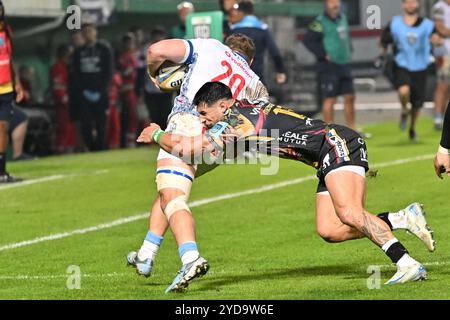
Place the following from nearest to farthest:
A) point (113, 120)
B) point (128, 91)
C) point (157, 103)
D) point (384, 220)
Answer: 1. point (384, 220)
2. point (157, 103)
3. point (113, 120)
4. point (128, 91)

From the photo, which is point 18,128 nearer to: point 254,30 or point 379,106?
point 254,30

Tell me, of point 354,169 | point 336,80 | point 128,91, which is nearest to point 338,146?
point 354,169

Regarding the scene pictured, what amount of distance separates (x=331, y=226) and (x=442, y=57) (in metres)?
14.9

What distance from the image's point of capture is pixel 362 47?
38.8 metres

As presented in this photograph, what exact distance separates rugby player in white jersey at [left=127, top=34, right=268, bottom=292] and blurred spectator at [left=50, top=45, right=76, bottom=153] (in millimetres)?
14559

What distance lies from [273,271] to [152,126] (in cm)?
201

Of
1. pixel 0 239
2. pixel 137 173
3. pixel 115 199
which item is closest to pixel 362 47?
pixel 137 173

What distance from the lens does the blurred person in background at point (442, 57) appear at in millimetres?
25625

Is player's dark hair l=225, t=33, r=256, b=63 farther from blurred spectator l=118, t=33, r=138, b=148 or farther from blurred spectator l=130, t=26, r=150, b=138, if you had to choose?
blurred spectator l=118, t=33, r=138, b=148

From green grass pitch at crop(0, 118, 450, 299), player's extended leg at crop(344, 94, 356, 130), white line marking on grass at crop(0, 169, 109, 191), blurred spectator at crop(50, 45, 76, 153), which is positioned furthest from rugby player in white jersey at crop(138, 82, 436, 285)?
blurred spectator at crop(50, 45, 76, 153)

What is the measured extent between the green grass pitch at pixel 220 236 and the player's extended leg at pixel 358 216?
0.28 m

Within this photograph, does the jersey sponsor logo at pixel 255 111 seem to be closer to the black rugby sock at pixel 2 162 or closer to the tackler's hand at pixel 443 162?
the tackler's hand at pixel 443 162

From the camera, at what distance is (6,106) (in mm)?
19844

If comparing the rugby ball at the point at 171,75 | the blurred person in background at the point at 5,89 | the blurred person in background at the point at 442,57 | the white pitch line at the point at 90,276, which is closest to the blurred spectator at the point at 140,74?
the blurred person in background at the point at 442,57
